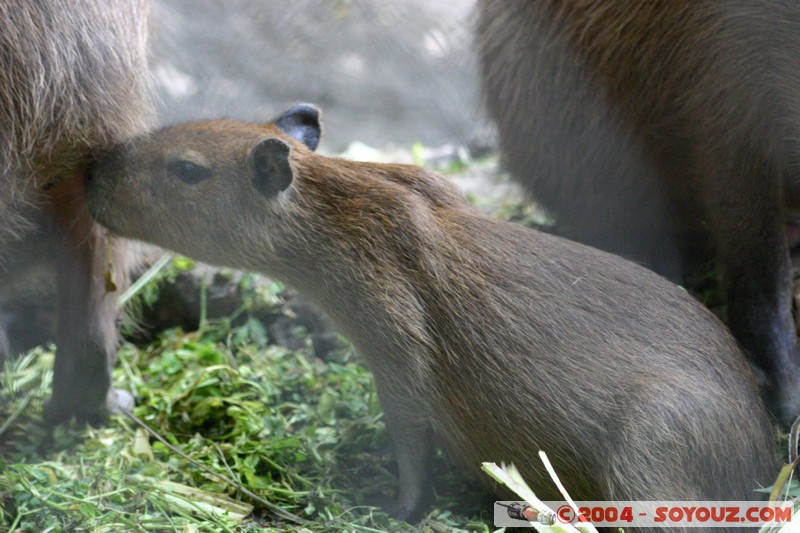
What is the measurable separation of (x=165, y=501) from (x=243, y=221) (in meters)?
1.04

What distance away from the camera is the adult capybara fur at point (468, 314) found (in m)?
2.97

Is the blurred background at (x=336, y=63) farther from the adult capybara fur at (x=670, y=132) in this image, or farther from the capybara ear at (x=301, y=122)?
the capybara ear at (x=301, y=122)

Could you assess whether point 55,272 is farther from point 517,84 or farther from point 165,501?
point 517,84

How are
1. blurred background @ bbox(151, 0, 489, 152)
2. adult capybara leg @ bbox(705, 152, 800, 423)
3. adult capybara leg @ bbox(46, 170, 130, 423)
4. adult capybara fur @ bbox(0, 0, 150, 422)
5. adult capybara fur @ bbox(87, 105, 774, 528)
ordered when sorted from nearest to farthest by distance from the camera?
adult capybara fur @ bbox(87, 105, 774, 528) < adult capybara fur @ bbox(0, 0, 150, 422) < adult capybara leg @ bbox(705, 152, 800, 423) < adult capybara leg @ bbox(46, 170, 130, 423) < blurred background @ bbox(151, 0, 489, 152)

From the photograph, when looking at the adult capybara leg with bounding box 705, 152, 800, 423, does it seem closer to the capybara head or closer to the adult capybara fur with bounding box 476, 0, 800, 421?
the adult capybara fur with bounding box 476, 0, 800, 421

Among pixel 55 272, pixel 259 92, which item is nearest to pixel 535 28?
pixel 55 272

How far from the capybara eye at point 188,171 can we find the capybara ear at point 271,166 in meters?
0.22

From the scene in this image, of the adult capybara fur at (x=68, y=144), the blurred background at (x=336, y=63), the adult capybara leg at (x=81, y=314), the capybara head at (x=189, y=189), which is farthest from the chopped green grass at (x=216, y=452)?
the blurred background at (x=336, y=63)

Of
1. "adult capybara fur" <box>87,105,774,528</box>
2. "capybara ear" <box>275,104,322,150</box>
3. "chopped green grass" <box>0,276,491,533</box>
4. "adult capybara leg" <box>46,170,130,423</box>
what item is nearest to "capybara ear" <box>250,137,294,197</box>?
"adult capybara fur" <box>87,105,774,528</box>

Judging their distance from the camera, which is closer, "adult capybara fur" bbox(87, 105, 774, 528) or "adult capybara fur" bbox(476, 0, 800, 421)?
"adult capybara fur" bbox(87, 105, 774, 528)

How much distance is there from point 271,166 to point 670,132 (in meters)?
1.63

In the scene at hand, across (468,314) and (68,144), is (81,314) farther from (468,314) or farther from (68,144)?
(468,314)

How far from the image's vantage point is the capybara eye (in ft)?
11.8

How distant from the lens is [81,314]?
4.02 metres
